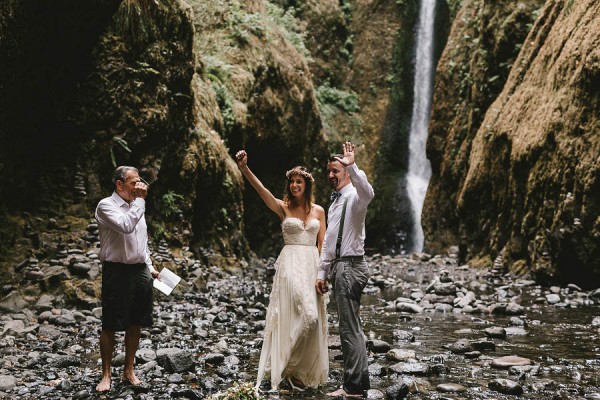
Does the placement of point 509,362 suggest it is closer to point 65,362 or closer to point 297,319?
point 297,319

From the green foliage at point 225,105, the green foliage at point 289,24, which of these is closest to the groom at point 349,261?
the green foliage at point 225,105

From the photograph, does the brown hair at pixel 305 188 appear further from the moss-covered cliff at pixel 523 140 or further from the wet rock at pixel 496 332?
the moss-covered cliff at pixel 523 140

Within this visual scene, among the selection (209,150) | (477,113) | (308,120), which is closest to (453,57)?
(477,113)

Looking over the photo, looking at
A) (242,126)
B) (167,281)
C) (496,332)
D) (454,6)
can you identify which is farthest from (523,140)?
(454,6)

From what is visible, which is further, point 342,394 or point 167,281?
point 167,281

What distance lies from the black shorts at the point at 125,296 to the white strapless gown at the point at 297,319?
1.24 meters

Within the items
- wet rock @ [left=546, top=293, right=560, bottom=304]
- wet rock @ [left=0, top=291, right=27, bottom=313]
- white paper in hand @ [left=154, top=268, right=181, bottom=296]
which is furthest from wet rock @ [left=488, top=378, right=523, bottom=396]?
wet rock @ [left=0, top=291, right=27, bottom=313]

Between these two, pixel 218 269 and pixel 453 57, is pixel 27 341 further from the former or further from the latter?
pixel 453 57

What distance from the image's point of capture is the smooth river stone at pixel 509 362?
6.08 meters

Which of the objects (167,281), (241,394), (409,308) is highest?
(167,281)

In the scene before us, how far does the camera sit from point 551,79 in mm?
14078

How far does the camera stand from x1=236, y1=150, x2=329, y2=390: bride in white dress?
5.62 metres

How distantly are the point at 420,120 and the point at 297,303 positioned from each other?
28774 millimetres

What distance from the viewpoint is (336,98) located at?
113 feet
